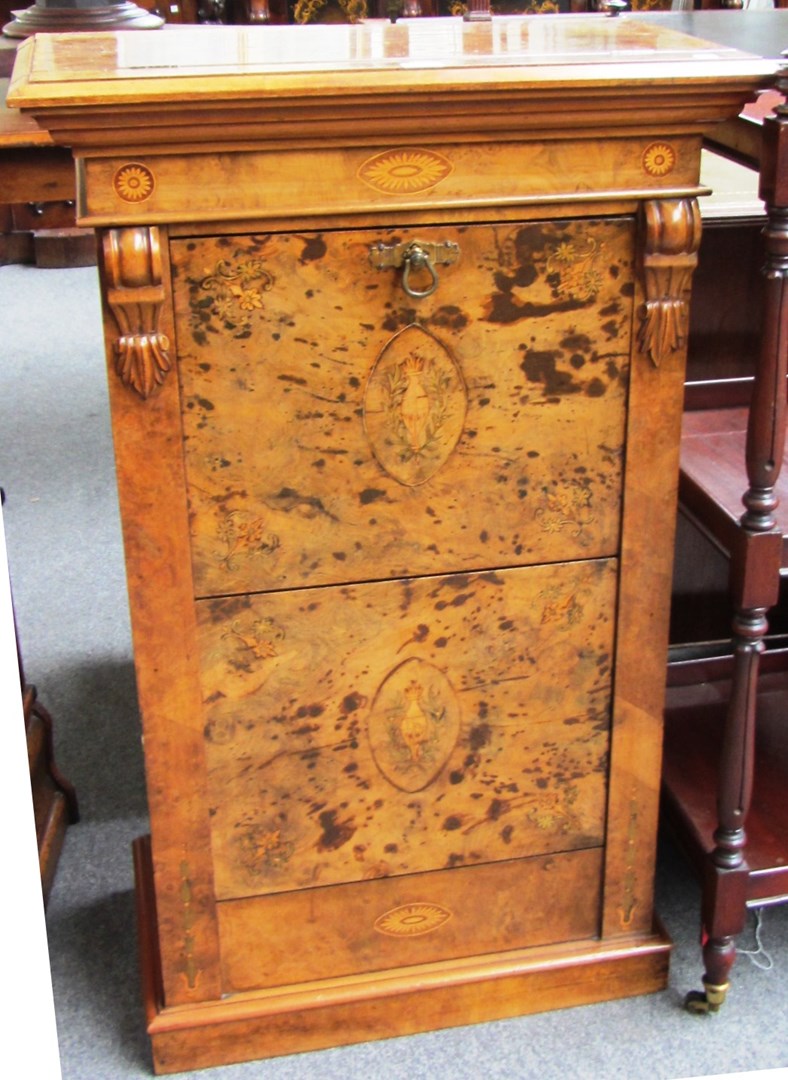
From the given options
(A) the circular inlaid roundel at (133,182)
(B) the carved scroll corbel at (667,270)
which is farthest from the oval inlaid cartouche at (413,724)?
(A) the circular inlaid roundel at (133,182)

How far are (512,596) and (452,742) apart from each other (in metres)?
0.20

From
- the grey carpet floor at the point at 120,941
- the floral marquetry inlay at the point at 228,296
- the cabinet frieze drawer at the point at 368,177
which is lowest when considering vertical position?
the grey carpet floor at the point at 120,941

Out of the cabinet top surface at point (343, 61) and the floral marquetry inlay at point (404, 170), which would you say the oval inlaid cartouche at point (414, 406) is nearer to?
the floral marquetry inlay at point (404, 170)

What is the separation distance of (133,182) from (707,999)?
4.14ft

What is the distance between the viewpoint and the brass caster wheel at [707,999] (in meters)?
1.74

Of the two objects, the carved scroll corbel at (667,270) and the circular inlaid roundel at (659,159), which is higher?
the circular inlaid roundel at (659,159)

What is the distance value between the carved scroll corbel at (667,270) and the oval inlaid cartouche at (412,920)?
751mm

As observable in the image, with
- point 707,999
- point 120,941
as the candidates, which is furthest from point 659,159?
point 120,941

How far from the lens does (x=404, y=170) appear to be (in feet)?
4.35

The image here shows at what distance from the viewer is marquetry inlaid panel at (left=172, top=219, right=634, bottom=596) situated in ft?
4.46

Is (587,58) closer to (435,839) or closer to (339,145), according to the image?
(339,145)

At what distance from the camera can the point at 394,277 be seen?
1368mm

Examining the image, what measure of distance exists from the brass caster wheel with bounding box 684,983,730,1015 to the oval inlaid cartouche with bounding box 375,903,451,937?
0.36m

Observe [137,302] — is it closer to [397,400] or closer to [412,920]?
[397,400]
